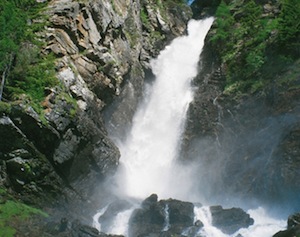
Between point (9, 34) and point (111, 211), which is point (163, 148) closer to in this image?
point (111, 211)

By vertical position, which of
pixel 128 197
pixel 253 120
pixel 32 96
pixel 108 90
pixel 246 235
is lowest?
pixel 246 235

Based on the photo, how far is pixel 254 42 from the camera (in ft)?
108

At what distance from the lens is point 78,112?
76.5 ft

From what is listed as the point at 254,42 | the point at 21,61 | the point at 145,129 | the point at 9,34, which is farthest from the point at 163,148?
the point at 9,34

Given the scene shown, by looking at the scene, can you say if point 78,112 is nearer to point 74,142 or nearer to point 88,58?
point 74,142

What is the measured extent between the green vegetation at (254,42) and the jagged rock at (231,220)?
35.0ft

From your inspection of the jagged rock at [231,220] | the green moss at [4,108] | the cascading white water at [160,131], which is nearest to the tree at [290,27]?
the cascading white water at [160,131]

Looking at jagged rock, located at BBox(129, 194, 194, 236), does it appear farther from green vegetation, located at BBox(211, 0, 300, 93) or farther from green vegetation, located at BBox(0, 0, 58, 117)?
green vegetation, located at BBox(211, 0, 300, 93)

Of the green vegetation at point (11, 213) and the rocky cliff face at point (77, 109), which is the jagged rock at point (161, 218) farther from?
→ the green vegetation at point (11, 213)

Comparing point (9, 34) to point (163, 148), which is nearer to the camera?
point (9, 34)

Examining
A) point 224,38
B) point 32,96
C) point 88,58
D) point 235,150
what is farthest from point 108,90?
point 224,38

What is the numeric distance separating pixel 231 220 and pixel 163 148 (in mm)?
11473

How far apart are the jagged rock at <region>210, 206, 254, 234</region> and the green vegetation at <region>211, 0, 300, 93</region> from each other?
35.0 ft

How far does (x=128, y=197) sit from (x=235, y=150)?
28.4ft
